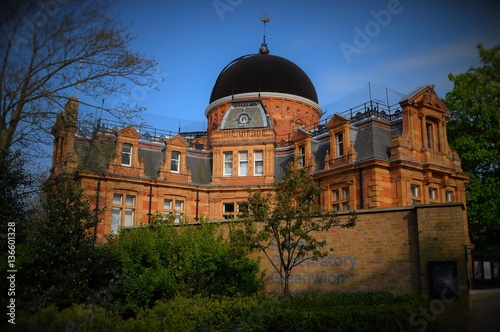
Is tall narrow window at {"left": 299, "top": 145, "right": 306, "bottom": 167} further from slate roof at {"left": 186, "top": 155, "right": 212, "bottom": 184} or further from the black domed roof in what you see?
the black domed roof

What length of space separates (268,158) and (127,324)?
2208 cm

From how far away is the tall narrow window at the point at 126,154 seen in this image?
32.7m

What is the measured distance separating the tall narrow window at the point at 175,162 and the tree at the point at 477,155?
19.9 m

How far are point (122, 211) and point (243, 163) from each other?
30.6ft

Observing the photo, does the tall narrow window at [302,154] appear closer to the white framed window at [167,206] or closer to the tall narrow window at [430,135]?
the tall narrow window at [430,135]

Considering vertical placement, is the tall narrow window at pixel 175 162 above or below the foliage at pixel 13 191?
above

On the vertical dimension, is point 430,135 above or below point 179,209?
above

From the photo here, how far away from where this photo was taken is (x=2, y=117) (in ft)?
42.3

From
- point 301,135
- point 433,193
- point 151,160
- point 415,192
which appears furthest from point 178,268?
point 433,193

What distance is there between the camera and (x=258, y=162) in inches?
1363

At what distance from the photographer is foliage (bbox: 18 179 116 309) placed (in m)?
14.5

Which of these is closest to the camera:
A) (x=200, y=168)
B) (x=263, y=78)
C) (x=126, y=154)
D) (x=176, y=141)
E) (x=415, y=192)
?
(x=415, y=192)

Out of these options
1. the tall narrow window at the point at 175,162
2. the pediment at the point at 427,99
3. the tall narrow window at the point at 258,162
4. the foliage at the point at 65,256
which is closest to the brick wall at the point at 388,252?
the foliage at the point at 65,256

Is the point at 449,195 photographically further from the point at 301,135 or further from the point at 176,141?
the point at 176,141
